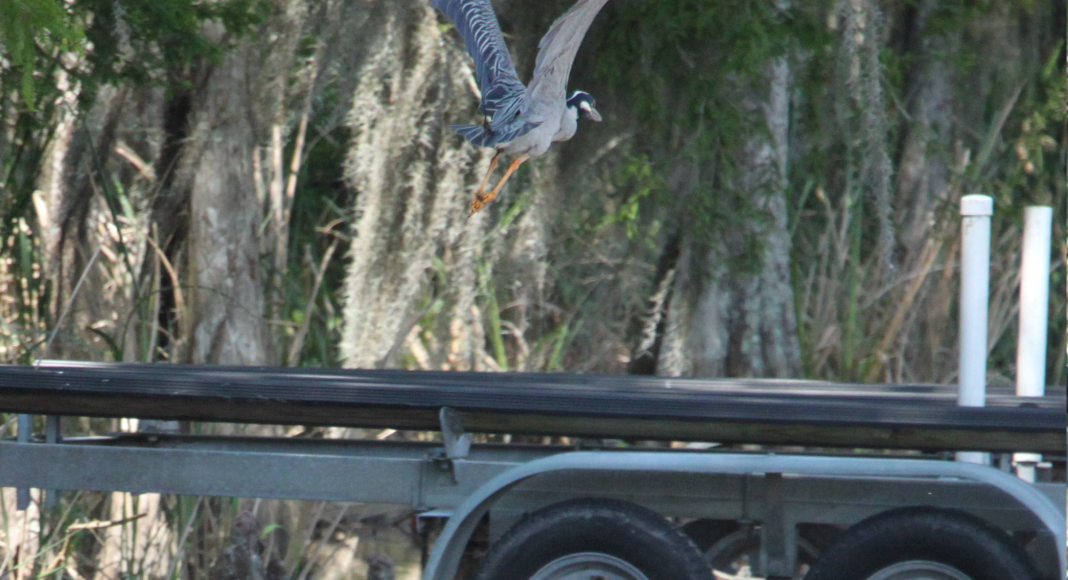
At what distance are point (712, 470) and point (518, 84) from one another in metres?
1.03

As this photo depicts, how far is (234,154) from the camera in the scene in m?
4.90

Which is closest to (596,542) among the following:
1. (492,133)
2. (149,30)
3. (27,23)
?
(492,133)

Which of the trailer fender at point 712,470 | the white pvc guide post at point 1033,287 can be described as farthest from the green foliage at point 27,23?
the white pvc guide post at point 1033,287

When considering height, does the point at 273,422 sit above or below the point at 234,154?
below

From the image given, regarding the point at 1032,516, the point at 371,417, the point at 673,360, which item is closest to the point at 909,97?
the point at 673,360

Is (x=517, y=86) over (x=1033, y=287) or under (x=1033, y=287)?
over

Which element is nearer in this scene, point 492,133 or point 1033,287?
point 492,133

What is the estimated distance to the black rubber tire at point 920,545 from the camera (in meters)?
2.52

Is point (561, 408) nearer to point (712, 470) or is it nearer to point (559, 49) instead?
point (712, 470)

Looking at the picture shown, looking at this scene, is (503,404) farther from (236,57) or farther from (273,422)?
(236,57)

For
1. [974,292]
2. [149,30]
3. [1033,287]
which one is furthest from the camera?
[149,30]

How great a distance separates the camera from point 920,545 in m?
2.56

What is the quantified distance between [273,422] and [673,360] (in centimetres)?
277

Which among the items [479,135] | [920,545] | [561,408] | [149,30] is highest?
[149,30]
